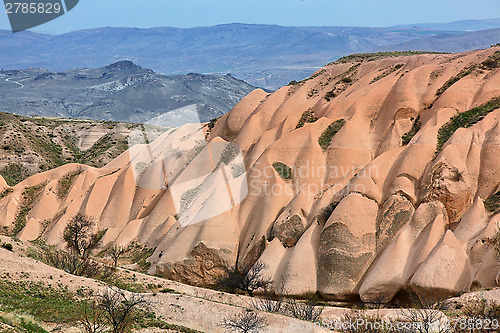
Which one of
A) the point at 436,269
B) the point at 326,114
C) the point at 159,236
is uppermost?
the point at 326,114

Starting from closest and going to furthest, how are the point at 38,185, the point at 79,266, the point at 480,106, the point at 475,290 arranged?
the point at 475,290
the point at 79,266
the point at 480,106
the point at 38,185

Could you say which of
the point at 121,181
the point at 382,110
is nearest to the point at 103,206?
the point at 121,181

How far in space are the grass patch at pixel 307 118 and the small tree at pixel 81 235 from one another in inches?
846

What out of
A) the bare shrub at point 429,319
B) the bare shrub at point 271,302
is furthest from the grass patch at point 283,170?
the bare shrub at point 429,319

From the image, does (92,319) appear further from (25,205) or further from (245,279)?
(25,205)

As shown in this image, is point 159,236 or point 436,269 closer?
point 436,269

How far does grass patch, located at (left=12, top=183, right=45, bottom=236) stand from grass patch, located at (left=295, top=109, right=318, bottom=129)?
29.7m

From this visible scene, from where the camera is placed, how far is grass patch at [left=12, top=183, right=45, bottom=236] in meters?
58.8

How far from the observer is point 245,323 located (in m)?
29.9

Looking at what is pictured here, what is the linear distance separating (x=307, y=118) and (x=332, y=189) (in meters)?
12.2

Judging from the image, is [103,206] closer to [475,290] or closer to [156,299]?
[156,299]

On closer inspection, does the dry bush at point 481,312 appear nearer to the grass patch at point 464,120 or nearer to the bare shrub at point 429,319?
the bare shrub at point 429,319

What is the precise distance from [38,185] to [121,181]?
39.2ft

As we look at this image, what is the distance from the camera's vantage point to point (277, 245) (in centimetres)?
4288
